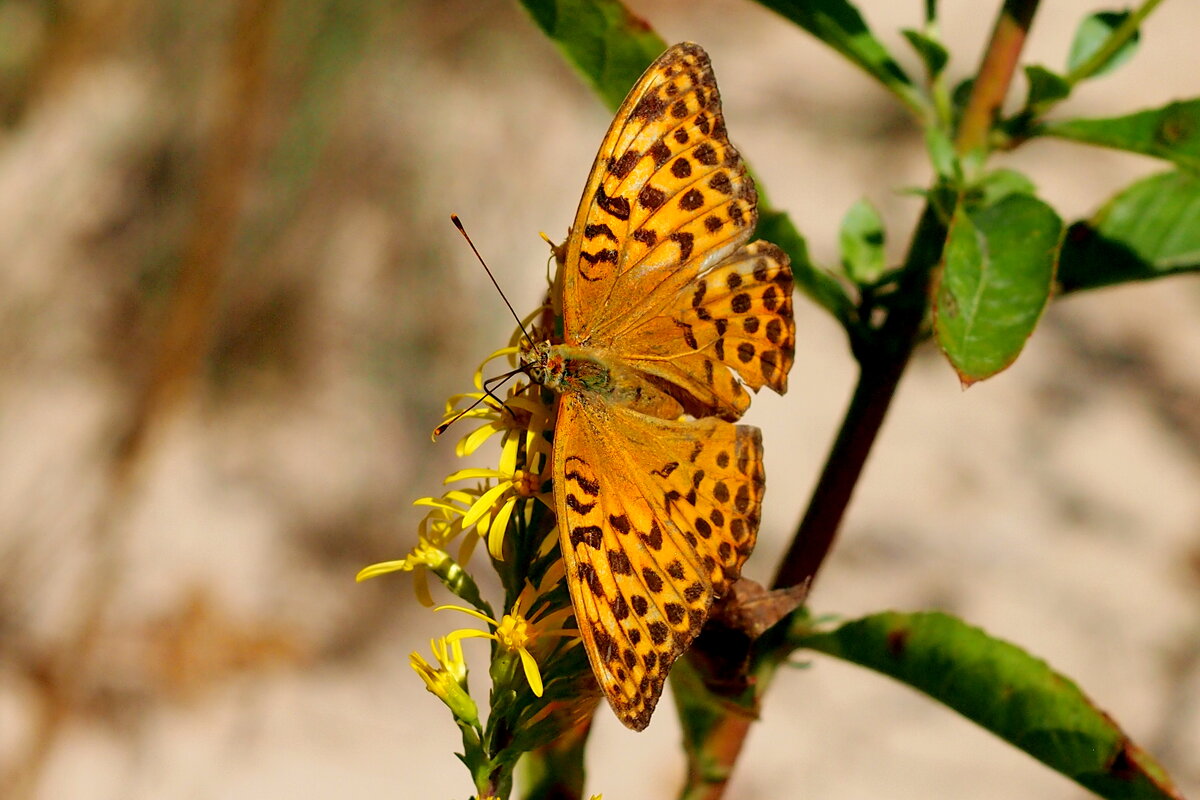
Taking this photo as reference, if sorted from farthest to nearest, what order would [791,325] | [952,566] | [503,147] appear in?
[503,147] → [952,566] → [791,325]

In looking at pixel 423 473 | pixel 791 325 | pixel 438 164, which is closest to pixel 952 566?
pixel 423 473

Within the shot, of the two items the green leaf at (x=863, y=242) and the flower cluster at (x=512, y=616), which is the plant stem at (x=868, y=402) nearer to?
the green leaf at (x=863, y=242)

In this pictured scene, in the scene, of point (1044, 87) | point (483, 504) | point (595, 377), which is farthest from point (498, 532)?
point (1044, 87)

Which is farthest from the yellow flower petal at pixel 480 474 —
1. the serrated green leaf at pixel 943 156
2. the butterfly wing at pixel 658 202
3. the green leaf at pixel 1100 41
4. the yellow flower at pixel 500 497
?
the green leaf at pixel 1100 41

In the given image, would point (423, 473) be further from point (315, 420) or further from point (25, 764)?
point (25, 764)

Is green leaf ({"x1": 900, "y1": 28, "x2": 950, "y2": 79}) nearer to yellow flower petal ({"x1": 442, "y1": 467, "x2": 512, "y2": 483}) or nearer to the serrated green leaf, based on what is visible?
the serrated green leaf

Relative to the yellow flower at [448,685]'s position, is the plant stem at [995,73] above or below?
above
